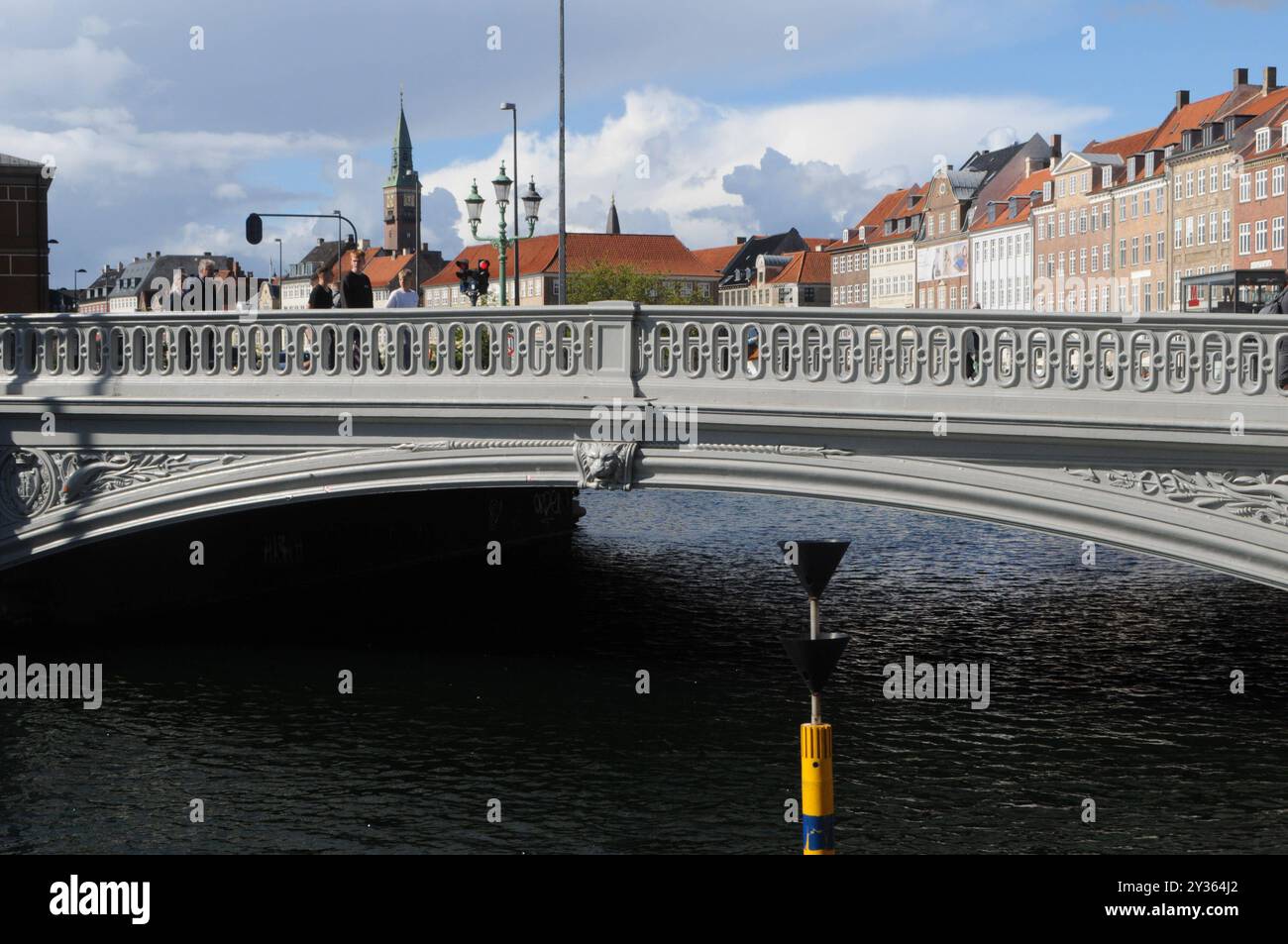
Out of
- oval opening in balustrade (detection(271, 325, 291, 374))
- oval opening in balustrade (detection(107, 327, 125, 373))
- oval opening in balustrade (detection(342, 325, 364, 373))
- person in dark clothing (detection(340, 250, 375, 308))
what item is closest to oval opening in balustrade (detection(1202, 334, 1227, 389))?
oval opening in balustrade (detection(342, 325, 364, 373))

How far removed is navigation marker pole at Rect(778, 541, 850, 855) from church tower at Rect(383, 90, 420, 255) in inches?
5141

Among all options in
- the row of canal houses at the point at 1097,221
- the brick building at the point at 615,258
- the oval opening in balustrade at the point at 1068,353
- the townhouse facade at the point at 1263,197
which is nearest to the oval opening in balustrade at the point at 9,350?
the oval opening in balustrade at the point at 1068,353

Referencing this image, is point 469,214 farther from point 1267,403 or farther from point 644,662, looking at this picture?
point 1267,403

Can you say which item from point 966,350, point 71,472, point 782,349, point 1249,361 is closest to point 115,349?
point 71,472

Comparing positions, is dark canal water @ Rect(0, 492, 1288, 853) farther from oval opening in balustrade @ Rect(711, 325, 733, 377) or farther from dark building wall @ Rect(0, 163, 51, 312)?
dark building wall @ Rect(0, 163, 51, 312)

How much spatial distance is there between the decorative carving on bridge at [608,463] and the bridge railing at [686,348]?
593 millimetres

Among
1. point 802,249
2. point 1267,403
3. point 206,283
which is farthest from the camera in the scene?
point 802,249

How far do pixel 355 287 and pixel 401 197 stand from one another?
433ft

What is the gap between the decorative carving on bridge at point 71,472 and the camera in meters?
15.8

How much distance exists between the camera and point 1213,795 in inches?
514

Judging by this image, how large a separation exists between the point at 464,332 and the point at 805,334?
9.57 feet

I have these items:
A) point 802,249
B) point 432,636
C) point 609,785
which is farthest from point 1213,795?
point 802,249

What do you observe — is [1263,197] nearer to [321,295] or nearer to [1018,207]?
[1018,207]

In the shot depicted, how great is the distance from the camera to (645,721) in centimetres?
1584
